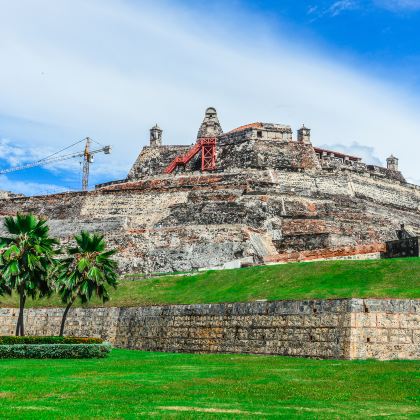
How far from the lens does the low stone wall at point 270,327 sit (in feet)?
75.6

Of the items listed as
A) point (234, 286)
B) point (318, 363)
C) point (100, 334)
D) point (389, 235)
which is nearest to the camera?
point (318, 363)

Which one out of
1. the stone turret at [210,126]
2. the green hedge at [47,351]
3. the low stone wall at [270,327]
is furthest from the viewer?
the stone turret at [210,126]

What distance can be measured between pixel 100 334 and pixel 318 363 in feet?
47.3

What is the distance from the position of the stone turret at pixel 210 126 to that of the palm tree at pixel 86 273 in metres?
38.9

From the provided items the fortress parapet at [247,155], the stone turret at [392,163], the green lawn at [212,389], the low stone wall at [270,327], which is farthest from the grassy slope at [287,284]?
the stone turret at [392,163]

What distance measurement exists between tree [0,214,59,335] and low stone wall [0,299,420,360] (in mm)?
3945

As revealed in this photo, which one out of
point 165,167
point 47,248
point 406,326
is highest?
point 165,167

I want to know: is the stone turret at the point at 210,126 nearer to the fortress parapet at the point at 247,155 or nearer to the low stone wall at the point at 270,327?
the fortress parapet at the point at 247,155

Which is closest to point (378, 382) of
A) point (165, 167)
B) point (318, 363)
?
point (318, 363)

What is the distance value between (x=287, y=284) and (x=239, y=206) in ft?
70.8

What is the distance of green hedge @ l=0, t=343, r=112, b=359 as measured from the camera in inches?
1046

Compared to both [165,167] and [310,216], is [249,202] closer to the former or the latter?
[310,216]

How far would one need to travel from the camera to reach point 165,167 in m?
68.4

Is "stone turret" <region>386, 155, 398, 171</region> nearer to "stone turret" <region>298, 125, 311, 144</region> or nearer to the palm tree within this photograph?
"stone turret" <region>298, 125, 311, 144</region>
